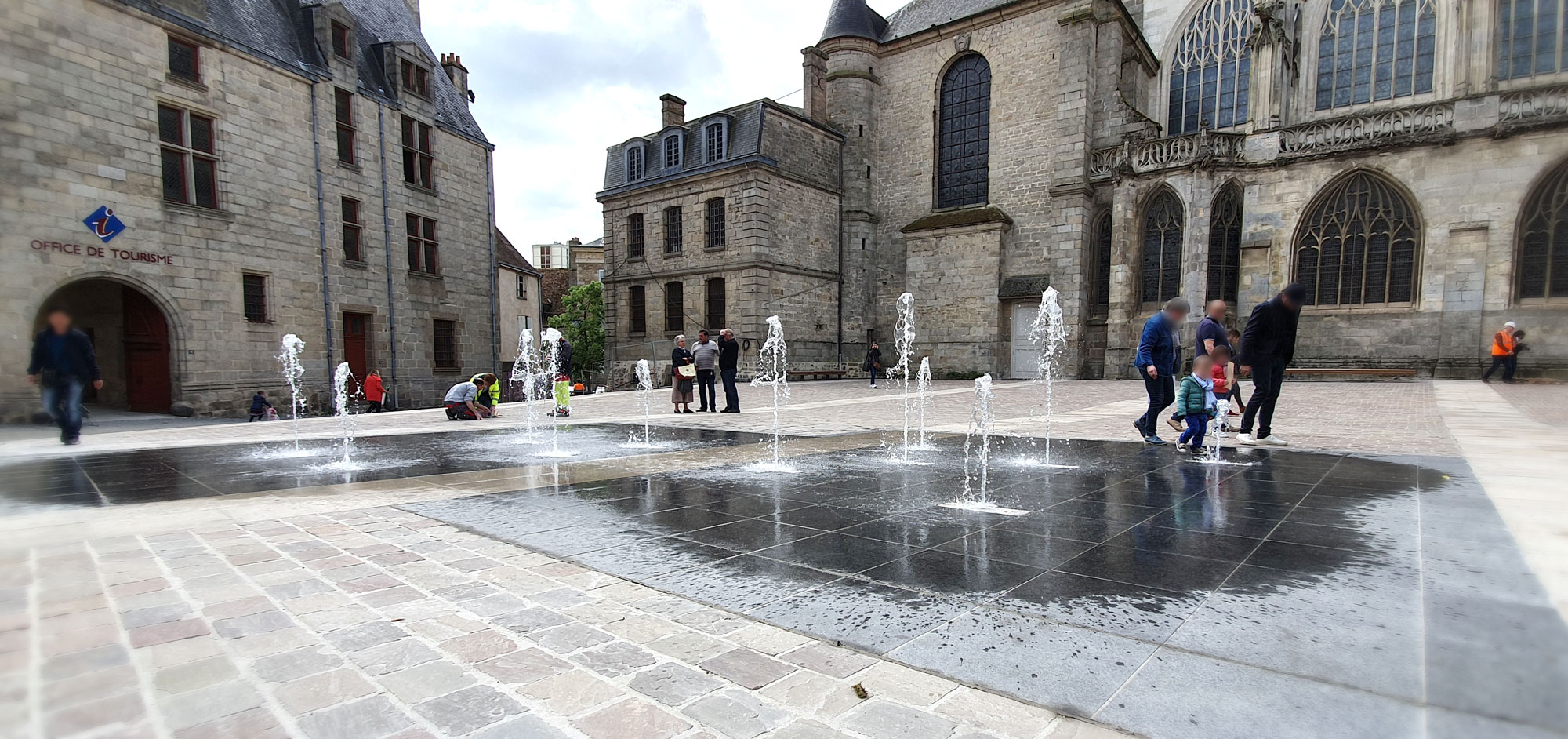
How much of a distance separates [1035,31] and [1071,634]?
27.3 m

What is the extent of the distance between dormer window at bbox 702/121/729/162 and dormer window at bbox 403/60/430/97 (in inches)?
408

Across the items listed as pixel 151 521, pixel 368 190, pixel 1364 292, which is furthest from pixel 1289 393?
pixel 368 190

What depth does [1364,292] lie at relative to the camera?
63.6ft

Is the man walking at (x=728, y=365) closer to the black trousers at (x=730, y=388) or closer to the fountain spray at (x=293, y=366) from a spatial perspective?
the black trousers at (x=730, y=388)

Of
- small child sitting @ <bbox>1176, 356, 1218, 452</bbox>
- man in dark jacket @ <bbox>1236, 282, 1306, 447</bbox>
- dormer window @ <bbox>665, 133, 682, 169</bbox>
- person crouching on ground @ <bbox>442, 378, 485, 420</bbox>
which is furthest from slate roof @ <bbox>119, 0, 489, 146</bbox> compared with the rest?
man in dark jacket @ <bbox>1236, 282, 1306, 447</bbox>

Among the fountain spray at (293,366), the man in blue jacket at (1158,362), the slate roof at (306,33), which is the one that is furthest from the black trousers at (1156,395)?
the slate roof at (306,33)

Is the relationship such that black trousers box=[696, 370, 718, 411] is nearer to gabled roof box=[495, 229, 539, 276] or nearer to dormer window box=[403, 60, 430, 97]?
dormer window box=[403, 60, 430, 97]

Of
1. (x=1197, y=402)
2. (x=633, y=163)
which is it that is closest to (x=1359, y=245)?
(x=1197, y=402)

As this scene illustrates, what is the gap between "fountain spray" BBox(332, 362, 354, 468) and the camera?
26.2 ft

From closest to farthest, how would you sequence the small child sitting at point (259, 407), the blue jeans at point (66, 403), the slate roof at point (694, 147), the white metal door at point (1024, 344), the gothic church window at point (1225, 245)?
the blue jeans at point (66, 403) → the small child sitting at point (259, 407) → the gothic church window at point (1225, 245) → the white metal door at point (1024, 344) → the slate roof at point (694, 147)

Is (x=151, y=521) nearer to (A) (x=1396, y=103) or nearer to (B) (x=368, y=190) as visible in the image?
(B) (x=368, y=190)

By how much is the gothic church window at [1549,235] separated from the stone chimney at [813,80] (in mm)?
26964

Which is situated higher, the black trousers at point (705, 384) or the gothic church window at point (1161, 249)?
the gothic church window at point (1161, 249)

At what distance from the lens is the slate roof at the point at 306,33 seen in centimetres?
1534
